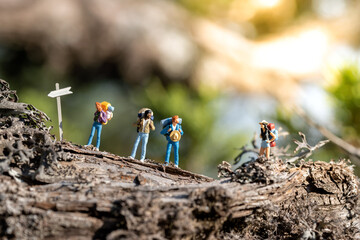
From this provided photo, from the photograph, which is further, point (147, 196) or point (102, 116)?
point (102, 116)

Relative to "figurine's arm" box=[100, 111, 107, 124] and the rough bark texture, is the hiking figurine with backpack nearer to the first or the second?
the rough bark texture

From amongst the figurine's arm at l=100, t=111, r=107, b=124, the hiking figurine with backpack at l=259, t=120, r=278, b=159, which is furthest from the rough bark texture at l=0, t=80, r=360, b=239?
the figurine's arm at l=100, t=111, r=107, b=124

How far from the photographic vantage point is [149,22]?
261cm

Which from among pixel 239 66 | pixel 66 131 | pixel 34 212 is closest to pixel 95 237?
pixel 34 212

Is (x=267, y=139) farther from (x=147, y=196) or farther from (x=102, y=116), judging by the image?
(x=102, y=116)

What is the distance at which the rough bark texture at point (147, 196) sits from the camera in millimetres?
883

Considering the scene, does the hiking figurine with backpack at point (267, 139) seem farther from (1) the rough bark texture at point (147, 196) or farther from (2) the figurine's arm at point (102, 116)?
(2) the figurine's arm at point (102, 116)

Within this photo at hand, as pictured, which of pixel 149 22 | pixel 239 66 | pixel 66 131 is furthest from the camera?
pixel 239 66

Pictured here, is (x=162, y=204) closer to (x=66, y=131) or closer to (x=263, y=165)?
(x=263, y=165)

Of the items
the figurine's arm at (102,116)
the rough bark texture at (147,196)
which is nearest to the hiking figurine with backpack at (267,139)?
the rough bark texture at (147,196)

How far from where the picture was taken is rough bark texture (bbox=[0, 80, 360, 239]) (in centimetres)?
88

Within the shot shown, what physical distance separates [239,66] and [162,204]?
2388 millimetres

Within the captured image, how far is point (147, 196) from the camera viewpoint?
0.93 metres

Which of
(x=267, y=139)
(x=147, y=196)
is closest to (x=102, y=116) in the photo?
(x=147, y=196)
